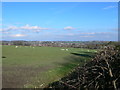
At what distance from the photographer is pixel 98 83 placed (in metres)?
5.35

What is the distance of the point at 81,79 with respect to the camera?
18.4 ft

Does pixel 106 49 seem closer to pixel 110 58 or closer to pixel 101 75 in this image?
pixel 110 58

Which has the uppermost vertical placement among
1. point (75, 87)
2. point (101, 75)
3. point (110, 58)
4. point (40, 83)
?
point (110, 58)

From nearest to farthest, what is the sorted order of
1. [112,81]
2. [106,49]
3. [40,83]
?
[112,81] → [106,49] → [40,83]

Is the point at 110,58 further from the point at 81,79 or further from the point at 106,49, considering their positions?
the point at 81,79

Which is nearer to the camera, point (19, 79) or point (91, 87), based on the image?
point (91, 87)

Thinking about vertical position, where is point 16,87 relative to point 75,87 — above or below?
below

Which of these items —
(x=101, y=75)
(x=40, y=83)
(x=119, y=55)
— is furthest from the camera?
(x=40, y=83)

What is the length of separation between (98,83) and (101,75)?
27 cm

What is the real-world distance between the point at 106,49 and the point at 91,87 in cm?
180

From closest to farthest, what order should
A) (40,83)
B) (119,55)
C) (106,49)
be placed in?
(119,55) → (106,49) → (40,83)

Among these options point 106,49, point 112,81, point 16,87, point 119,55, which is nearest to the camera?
point 112,81

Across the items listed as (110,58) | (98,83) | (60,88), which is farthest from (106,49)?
(60,88)

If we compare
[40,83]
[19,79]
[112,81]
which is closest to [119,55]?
[112,81]
